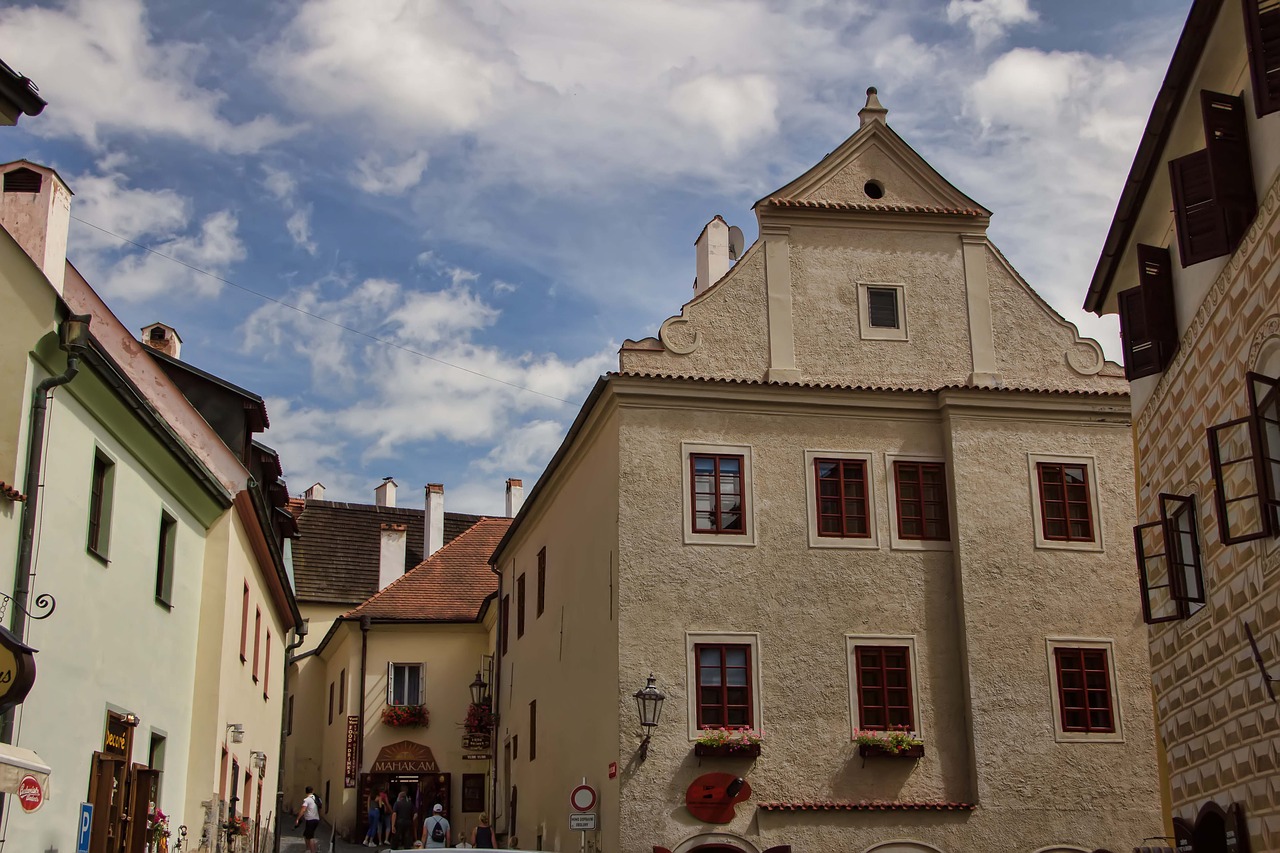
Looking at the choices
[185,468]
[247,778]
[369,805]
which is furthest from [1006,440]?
[369,805]

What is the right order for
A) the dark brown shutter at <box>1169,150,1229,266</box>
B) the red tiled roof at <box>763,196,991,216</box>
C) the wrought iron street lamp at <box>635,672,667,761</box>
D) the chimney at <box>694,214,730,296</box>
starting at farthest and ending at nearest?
the chimney at <box>694,214,730,296</box>
the red tiled roof at <box>763,196,991,216</box>
the wrought iron street lamp at <box>635,672,667,761</box>
the dark brown shutter at <box>1169,150,1229,266</box>

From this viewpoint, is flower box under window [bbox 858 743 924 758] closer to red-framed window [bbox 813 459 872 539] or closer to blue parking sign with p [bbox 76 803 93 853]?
red-framed window [bbox 813 459 872 539]

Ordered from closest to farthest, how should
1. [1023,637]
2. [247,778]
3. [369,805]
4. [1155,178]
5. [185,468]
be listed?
[1155,178] < [185,468] < [1023,637] < [247,778] < [369,805]

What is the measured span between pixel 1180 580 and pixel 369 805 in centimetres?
2811

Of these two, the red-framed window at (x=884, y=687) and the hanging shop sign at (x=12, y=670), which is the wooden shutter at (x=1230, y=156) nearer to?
the red-framed window at (x=884, y=687)

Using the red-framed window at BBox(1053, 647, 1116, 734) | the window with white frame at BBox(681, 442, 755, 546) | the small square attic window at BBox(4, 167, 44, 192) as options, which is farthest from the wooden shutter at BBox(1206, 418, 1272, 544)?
the small square attic window at BBox(4, 167, 44, 192)

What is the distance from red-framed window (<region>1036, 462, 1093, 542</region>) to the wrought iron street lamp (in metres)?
6.99

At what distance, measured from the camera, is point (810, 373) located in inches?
900

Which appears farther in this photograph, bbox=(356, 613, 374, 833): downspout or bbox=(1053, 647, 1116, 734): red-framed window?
bbox=(356, 613, 374, 833): downspout

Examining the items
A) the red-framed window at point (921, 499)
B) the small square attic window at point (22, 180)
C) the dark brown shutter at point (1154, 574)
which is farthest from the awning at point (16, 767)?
the red-framed window at point (921, 499)

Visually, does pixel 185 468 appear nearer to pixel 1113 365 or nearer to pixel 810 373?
pixel 810 373

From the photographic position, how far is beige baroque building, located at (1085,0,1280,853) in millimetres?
11914

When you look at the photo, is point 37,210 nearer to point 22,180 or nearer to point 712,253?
point 22,180

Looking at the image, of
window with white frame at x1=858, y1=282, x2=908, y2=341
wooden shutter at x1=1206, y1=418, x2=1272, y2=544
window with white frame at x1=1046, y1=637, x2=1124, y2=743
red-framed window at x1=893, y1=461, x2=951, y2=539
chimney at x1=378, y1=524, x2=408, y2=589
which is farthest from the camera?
chimney at x1=378, y1=524, x2=408, y2=589
